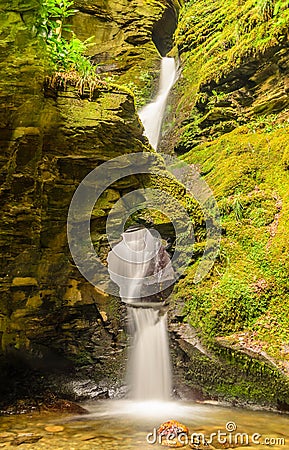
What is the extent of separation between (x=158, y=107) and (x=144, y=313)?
7.03m

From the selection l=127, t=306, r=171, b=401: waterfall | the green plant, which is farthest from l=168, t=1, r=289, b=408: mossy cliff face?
the green plant

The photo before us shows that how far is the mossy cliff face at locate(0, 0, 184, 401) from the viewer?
183 inches

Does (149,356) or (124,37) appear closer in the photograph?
(149,356)

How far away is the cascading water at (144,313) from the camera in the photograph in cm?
566

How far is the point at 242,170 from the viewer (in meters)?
7.09

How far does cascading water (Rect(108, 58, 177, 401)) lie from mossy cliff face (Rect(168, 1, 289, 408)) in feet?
1.74

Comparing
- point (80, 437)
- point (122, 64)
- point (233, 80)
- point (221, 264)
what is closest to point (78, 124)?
point (221, 264)

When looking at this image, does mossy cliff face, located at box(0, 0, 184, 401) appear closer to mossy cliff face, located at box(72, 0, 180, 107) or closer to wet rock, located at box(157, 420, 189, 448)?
wet rock, located at box(157, 420, 189, 448)

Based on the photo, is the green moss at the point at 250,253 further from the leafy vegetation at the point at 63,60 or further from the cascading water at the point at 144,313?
the leafy vegetation at the point at 63,60

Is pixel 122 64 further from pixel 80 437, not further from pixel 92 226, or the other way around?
pixel 80 437

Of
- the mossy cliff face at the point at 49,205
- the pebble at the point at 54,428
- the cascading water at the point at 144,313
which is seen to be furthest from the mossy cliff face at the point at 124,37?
the pebble at the point at 54,428

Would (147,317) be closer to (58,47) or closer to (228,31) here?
(58,47)

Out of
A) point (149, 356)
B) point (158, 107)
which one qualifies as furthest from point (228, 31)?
point (149, 356)

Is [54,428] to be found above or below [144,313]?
below
